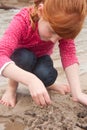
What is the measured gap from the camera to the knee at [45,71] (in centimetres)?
289

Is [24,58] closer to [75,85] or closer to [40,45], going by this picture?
[40,45]

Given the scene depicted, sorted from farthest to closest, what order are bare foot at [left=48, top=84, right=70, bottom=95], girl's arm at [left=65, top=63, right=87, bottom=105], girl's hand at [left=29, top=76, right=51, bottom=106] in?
bare foot at [left=48, top=84, right=70, bottom=95] → girl's arm at [left=65, top=63, right=87, bottom=105] → girl's hand at [left=29, top=76, right=51, bottom=106]

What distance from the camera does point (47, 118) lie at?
2547mm

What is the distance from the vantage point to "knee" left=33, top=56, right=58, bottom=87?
2.89m

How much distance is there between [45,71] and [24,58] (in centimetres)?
18

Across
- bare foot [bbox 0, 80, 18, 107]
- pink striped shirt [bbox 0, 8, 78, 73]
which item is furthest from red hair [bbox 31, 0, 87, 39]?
bare foot [bbox 0, 80, 18, 107]

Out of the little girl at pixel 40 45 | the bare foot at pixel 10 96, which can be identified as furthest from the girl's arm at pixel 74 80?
the bare foot at pixel 10 96

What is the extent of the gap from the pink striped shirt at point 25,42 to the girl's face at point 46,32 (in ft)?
0.32

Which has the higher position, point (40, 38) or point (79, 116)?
point (40, 38)

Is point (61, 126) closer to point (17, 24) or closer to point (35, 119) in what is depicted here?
point (35, 119)

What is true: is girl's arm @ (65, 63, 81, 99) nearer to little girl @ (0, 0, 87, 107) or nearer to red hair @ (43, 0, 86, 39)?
little girl @ (0, 0, 87, 107)

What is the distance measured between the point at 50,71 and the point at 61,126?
22.4 inches

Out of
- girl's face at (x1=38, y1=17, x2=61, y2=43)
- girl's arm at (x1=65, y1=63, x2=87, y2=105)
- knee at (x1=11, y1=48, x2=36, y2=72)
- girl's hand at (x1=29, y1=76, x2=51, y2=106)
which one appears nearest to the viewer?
girl's hand at (x1=29, y1=76, x2=51, y2=106)

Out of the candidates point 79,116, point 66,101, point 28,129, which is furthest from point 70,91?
point 28,129
